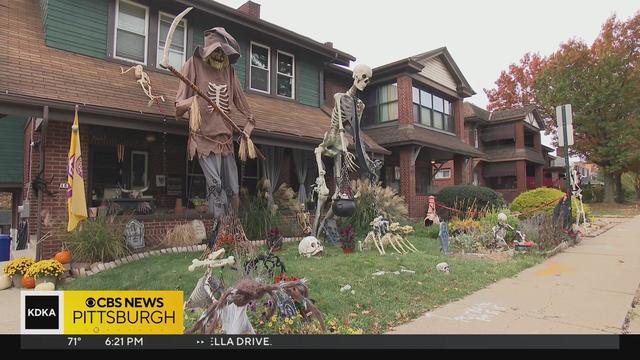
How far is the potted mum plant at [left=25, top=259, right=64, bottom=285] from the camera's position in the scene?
18.4 ft

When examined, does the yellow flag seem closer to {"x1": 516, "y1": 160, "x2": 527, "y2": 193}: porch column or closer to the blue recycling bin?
the blue recycling bin

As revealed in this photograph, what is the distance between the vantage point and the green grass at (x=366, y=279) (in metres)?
4.14

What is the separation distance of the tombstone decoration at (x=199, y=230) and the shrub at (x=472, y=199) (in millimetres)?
9226

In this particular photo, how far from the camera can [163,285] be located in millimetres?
5059

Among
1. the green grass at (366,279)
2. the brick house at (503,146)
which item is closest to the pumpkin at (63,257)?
the green grass at (366,279)

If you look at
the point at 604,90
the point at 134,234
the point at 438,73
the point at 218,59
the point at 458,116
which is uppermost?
the point at 604,90

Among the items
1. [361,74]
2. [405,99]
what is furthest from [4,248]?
[405,99]

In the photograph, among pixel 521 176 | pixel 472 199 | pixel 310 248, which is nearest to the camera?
pixel 310 248

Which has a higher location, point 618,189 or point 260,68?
point 260,68

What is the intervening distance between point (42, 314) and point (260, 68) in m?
9.76

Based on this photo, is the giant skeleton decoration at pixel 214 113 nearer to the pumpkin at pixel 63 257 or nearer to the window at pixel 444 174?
the pumpkin at pixel 63 257

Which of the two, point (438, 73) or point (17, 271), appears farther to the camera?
point (438, 73)

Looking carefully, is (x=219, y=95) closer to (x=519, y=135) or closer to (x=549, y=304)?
(x=549, y=304)

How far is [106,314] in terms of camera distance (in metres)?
3.24
